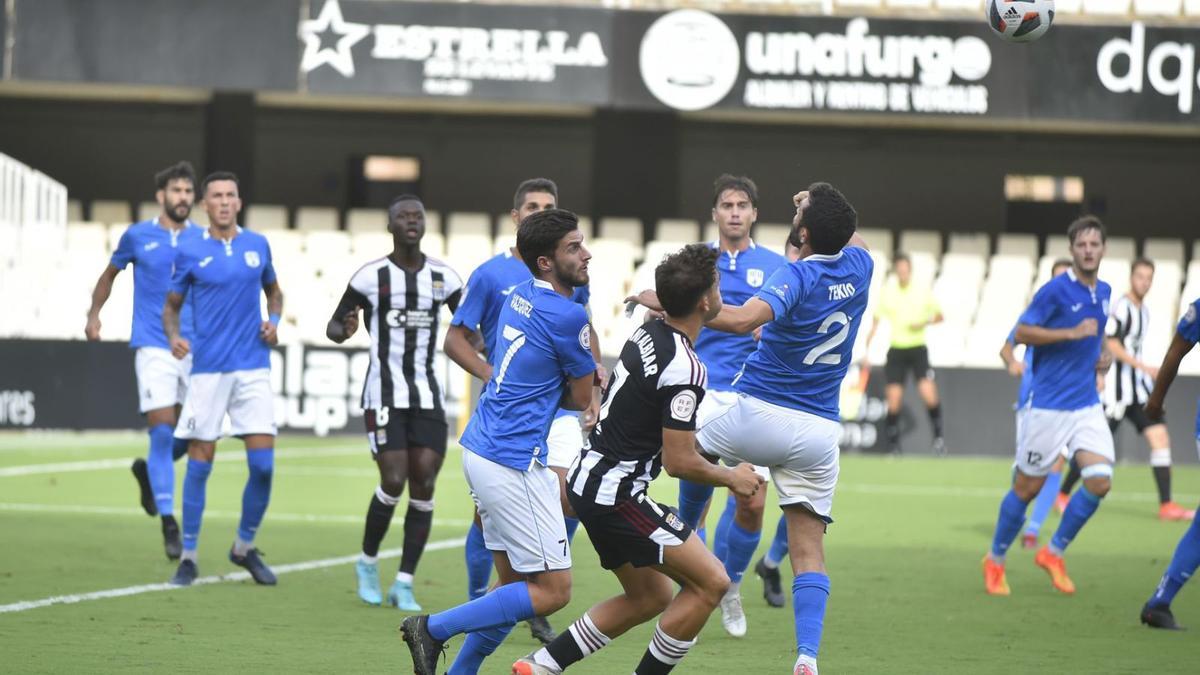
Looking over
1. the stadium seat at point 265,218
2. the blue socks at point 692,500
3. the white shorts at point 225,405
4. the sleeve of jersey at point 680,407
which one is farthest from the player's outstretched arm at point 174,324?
the stadium seat at point 265,218

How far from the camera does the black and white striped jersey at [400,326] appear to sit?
9.02m

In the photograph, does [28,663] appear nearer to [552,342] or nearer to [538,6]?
[552,342]

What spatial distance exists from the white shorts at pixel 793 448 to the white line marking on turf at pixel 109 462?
10.3m

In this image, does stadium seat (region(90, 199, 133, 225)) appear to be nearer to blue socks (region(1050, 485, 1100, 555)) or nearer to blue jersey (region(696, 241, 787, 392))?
blue jersey (region(696, 241, 787, 392))

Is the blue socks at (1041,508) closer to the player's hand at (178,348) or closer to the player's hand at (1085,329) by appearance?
the player's hand at (1085,329)

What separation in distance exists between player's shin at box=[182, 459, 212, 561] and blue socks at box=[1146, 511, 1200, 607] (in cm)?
527

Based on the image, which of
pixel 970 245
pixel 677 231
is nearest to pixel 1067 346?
pixel 677 231

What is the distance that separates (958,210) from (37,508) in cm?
1718

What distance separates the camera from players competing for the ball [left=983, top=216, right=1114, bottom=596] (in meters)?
9.98

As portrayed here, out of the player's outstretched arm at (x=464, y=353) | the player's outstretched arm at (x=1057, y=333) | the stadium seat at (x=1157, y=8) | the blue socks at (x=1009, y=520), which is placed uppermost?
the stadium seat at (x=1157, y=8)

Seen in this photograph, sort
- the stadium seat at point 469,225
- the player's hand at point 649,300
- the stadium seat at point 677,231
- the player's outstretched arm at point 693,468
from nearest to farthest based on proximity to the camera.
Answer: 1. the player's outstretched arm at point 693,468
2. the player's hand at point 649,300
3. the stadium seat at point 677,231
4. the stadium seat at point 469,225

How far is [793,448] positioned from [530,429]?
49.3 inches

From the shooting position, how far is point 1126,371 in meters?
15.1

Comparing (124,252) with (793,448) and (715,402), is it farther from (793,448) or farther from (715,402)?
(793,448)
